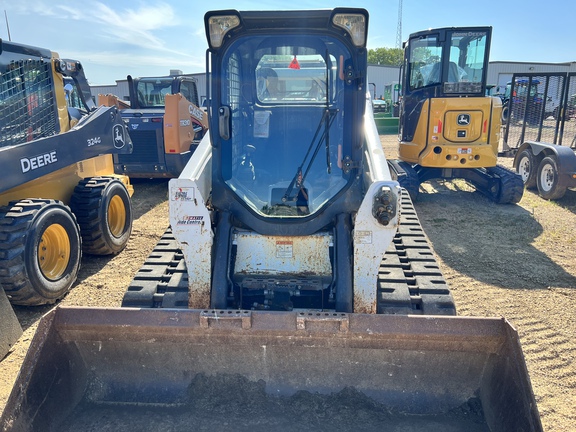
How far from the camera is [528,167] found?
361 inches

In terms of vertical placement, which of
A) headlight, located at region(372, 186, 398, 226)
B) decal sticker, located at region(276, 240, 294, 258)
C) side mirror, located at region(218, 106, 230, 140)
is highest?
side mirror, located at region(218, 106, 230, 140)

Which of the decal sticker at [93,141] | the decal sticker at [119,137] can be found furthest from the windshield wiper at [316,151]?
the decal sticker at [119,137]

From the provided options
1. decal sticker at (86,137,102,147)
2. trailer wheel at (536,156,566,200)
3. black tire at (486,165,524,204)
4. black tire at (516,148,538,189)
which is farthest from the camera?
black tire at (516,148,538,189)

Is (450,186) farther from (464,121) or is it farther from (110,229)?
(110,229)

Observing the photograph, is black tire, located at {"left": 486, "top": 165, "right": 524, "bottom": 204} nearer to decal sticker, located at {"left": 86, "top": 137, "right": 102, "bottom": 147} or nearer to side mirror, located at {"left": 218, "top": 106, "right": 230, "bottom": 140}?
side mirror, located at {"left": 218, "top": 106, "right": 230, "bottom": 140}

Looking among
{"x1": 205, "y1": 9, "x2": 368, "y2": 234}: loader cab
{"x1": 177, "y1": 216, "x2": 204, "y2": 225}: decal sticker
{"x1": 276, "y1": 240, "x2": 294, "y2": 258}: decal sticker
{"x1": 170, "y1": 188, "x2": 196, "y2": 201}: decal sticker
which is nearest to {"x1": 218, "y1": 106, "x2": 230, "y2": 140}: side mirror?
{"x1": 205, "y1": 9, "x2": 368, "y2": 234}: loader cab

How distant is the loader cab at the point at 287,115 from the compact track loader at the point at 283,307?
0.04 feet

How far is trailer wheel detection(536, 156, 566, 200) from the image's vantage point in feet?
26.4

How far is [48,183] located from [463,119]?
6.31 m

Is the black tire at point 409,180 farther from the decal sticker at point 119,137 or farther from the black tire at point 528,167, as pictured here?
the decal sticker at point 119,137

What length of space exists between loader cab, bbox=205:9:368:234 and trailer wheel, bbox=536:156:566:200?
21.3 feet

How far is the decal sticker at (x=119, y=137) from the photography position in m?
6.09

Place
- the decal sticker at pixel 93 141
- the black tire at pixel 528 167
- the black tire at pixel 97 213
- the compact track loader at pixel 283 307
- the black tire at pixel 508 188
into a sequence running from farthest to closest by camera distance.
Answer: the black tire at pixel 528 167 → the black tire at pixel 508 188 → the decal sticker at pixel 93 141 → the black tire at pixel 97 213 → the compact track loader at pixel 283 307

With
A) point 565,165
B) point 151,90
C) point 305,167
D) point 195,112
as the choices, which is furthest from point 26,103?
point 565,165
